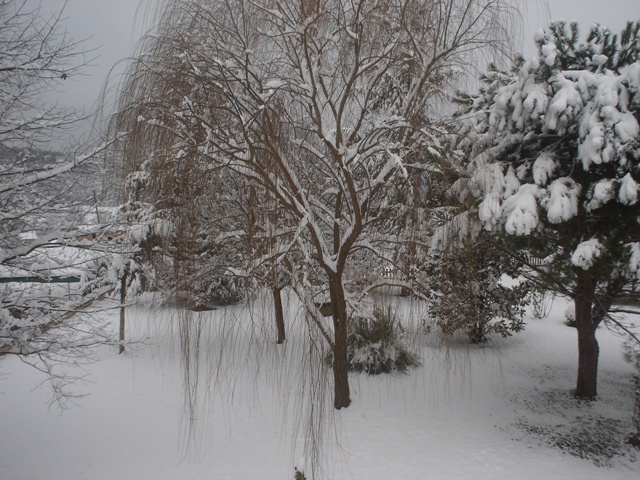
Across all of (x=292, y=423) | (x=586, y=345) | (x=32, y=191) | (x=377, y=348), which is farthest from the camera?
(x=377, y=348)

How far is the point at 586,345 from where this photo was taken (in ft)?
19.5

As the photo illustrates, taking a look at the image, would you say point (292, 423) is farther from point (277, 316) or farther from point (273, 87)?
point (273, 87)

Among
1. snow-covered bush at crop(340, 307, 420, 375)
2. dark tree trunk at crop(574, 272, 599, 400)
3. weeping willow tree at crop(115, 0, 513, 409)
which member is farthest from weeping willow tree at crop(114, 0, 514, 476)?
dark tree trunk at crop(574, 272, 599, 400)

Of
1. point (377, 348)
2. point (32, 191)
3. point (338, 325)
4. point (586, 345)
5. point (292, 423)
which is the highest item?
point (32, 191)

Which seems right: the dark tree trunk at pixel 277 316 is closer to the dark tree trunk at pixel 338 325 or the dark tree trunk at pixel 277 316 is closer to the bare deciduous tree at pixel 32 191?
the dark tree trunk at pixel 338 325

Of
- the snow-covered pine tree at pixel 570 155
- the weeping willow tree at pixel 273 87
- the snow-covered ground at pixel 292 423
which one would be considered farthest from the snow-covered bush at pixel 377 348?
the snow-covered pine tree at pixel 570 155

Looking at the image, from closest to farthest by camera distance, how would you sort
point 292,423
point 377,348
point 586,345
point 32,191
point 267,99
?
point 267,99, point 32,191, point 292,423, point 586,345, point 377,348

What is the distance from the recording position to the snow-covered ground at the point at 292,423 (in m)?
4.41

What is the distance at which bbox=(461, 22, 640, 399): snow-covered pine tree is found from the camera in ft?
13.4

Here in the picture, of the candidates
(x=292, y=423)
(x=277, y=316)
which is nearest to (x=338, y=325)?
(x=277, y=316)

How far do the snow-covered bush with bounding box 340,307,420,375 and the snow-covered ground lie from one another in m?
0.21

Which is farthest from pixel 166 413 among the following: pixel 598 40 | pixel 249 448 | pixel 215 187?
pixel 598 40

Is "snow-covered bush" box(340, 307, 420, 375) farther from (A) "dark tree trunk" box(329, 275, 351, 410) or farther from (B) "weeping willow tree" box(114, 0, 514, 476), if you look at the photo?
(B) "weeping willow tree" box(114, 0, 514, 476)

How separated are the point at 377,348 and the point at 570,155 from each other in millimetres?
4019
